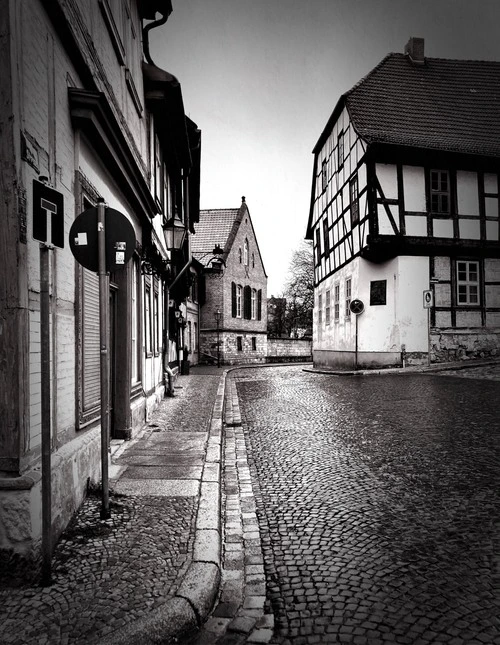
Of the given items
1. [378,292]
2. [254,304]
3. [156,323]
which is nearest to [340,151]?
[378,292]

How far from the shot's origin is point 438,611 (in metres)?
2.76

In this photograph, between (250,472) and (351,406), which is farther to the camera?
(351,406)

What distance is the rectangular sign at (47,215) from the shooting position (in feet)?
9.31

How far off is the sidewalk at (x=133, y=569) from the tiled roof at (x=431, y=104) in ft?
59.1

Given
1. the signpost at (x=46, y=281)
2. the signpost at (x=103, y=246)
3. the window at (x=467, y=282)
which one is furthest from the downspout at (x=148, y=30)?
the window at (x=467, y=282)

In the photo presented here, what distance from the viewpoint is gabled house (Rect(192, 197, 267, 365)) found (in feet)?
122

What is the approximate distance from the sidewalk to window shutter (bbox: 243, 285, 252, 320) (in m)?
35.3

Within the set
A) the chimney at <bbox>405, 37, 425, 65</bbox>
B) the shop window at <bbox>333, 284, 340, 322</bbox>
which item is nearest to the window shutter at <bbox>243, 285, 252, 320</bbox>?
the shop window at <bbox>333, 284, 340, 322</bbox>

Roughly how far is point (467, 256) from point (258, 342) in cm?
2228

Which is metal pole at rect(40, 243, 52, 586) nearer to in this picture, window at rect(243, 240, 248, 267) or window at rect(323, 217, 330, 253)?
window at rect(323, 217, 330, 253)

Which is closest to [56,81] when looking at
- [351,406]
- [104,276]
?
[104,276]

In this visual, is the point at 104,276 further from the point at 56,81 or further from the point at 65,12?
the point at 65,12

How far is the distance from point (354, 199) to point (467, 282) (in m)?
5.70

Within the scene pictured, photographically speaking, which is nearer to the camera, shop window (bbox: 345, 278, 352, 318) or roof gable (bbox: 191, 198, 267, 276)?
shop window (bbox: 345, 278, 352, 318)
